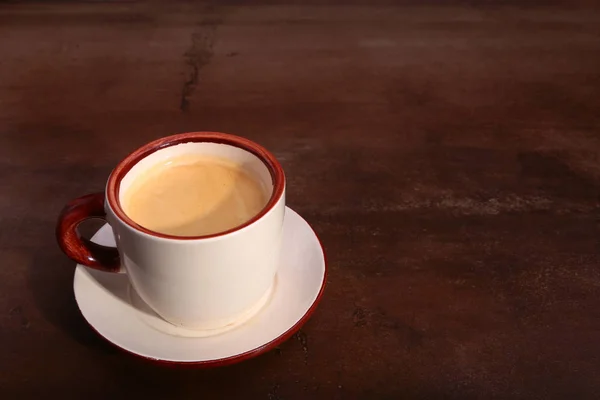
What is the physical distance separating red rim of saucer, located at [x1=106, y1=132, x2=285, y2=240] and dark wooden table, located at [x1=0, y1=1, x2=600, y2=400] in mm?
123

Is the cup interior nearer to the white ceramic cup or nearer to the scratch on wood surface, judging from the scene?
the white ceramic cup

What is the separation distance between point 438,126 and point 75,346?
0.50 meters

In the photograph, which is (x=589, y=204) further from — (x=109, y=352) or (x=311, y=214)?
(x=109, y=352)

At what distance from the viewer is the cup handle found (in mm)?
472

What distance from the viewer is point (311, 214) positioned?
63cm

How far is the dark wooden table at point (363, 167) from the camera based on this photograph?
0.48 meters

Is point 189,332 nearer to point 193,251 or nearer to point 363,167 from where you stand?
point 193,251

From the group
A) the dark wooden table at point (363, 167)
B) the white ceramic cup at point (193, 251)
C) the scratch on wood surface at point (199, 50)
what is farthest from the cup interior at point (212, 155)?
the scratch on wood surface at point (199, 50)

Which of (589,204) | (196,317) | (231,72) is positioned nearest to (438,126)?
(589,204)

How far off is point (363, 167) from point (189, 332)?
30cm

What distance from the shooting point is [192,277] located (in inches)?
17.4

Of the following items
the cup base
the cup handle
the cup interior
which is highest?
the cup interior

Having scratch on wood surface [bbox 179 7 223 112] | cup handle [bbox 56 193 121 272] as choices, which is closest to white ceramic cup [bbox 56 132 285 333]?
cup handle [bbox 56 193 121 272]

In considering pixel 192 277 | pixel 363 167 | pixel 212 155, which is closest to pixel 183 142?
pixel 212 155
